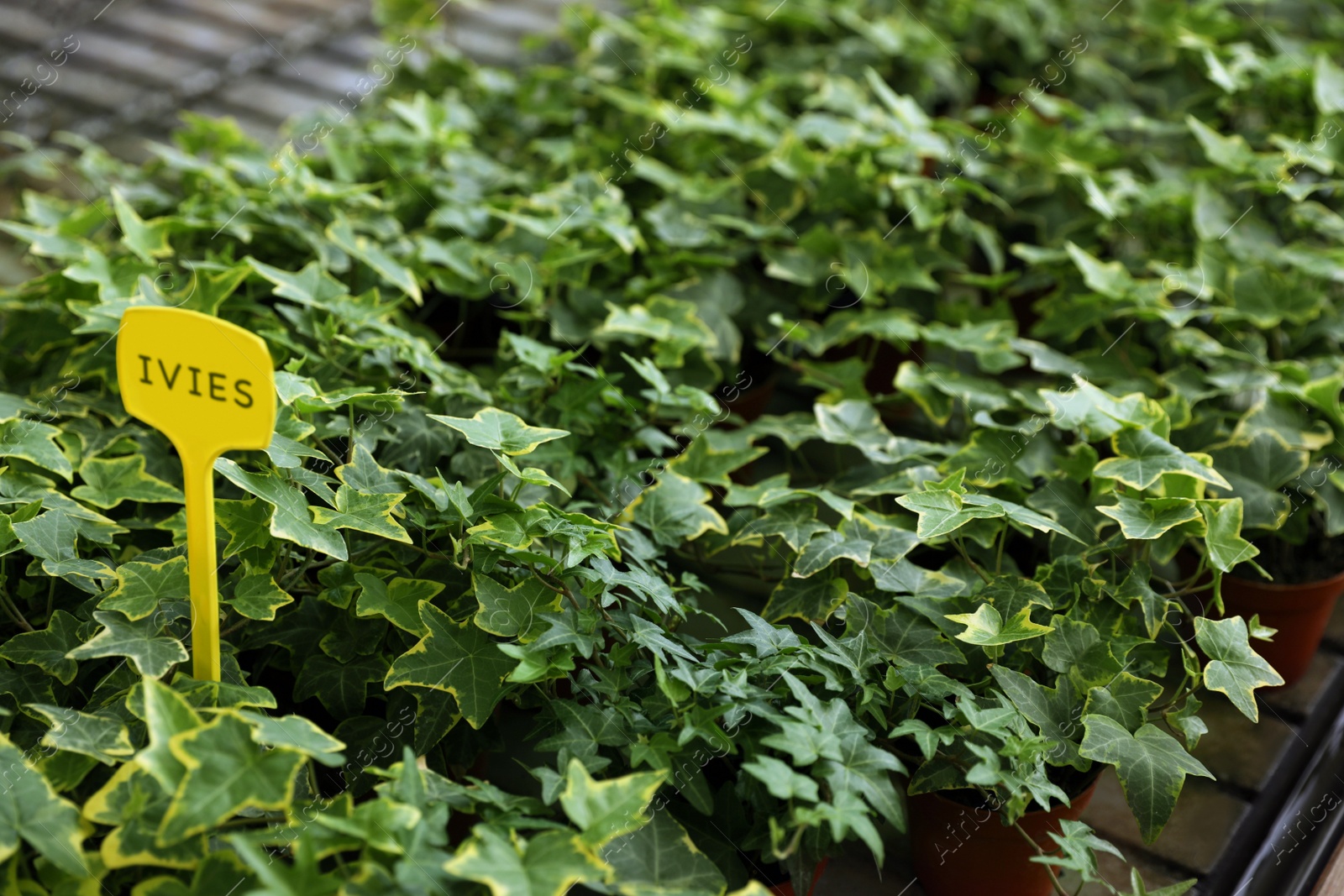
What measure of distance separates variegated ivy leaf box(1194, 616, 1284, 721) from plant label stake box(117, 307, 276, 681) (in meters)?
1.03

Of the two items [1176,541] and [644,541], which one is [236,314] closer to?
[644,541]

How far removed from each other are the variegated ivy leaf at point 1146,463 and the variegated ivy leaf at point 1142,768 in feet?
1.10

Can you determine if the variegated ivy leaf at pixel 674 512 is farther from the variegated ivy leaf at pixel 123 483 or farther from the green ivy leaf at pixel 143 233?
the green ivy leaf at pixel 143 233

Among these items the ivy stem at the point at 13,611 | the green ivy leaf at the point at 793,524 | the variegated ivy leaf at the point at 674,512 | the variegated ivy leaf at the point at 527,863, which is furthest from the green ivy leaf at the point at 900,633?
the ivy stem at the point at 13,611

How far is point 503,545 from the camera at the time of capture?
3.87 ft

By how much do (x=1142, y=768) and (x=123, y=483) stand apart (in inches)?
48.9

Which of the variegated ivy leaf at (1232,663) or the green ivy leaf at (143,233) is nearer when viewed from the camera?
the variegated ivy leaf at (1232,663)

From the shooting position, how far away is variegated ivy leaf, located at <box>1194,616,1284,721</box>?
1201 mm

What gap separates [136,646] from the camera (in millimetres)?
1081

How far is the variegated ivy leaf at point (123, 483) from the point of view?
4.35ft

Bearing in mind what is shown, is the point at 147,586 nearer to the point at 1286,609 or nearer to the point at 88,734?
the point at 88,734

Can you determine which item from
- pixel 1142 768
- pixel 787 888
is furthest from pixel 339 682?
pixel 1142 768

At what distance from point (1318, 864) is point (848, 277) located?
1.13 metres

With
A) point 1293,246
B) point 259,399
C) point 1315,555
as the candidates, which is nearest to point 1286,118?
point 1293,246
